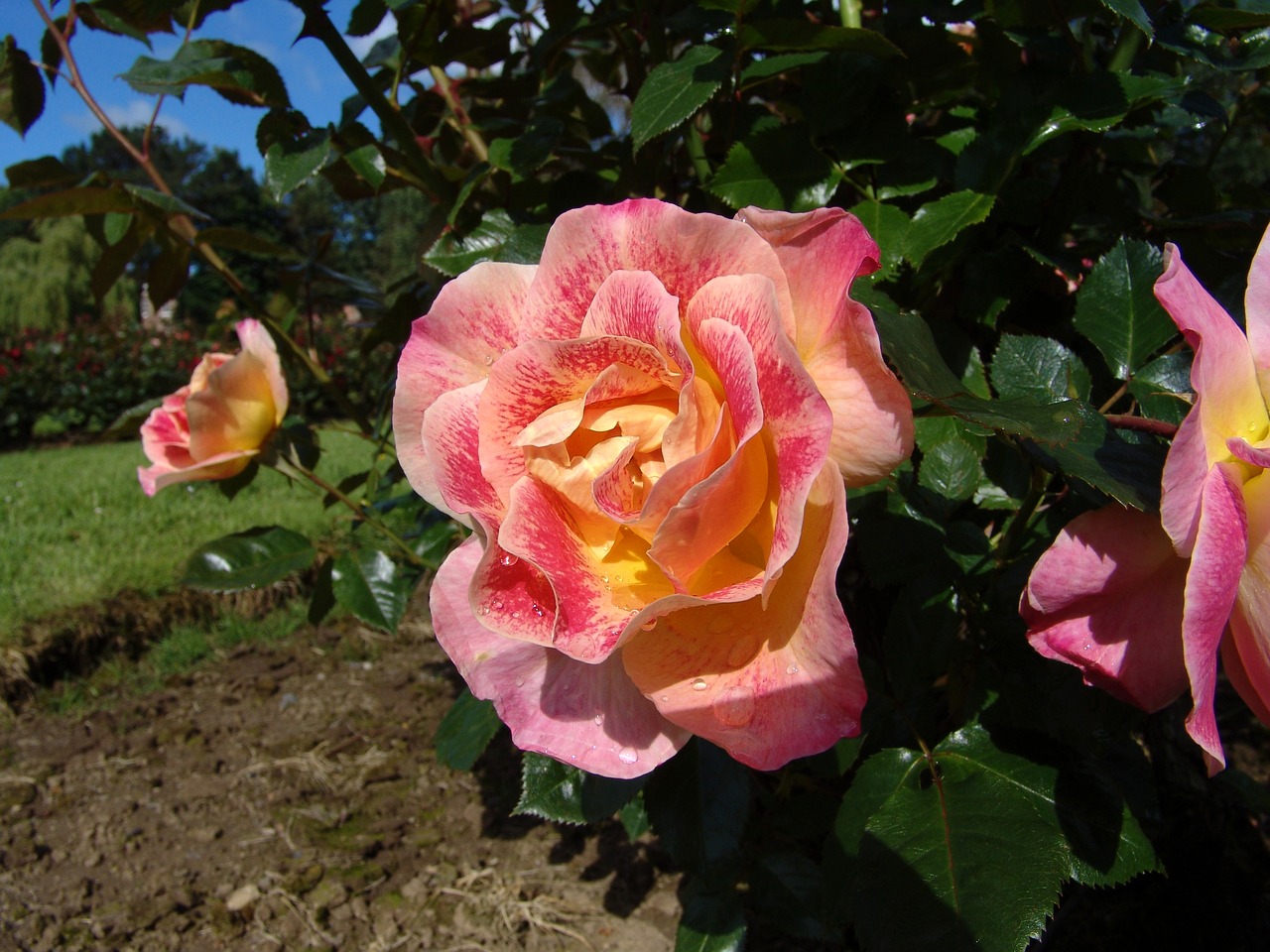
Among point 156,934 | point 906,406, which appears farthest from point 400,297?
point 156,934

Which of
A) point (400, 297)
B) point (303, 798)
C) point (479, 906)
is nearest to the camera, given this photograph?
point (400, 297)

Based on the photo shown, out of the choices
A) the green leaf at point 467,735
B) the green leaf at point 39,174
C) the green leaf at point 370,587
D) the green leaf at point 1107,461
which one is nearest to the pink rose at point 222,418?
the green leaf at point 370,587

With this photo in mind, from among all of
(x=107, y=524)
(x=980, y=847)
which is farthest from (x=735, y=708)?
(x=107, y=524)

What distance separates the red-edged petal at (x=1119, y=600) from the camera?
0.39 meters

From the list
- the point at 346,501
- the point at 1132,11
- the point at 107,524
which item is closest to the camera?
the point at 1132,11

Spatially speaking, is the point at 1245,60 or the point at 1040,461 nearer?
the point at 1040,461

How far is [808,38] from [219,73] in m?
0.68

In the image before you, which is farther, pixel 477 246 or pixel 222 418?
pixel 222 418

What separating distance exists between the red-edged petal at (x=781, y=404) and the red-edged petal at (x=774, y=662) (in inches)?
0.8

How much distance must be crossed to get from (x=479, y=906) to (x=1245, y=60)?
157cm

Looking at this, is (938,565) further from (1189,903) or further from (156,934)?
(156,934)

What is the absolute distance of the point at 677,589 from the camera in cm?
39

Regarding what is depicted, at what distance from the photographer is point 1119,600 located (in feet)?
1.32

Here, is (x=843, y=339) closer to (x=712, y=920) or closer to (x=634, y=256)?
(x=634, y=256)
